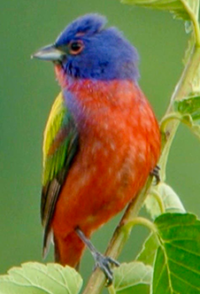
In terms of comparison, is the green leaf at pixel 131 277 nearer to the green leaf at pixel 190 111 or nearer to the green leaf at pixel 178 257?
the green leaf at pixel 178 257

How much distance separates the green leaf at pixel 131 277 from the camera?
307cm

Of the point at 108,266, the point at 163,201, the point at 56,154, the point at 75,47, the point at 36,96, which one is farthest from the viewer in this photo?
the point at 36,96

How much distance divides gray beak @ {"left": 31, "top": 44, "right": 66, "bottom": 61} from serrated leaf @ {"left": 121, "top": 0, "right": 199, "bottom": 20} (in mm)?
1254

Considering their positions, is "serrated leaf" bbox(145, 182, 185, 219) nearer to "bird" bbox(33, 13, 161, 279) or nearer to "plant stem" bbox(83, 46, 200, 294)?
"plant stem" bbox(83, 46, 200, 294)

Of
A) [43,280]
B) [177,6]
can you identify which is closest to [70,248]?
[43,280]

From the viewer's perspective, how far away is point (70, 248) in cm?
462

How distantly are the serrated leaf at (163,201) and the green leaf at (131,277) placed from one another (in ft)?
0.99

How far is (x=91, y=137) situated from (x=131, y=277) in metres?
1.12

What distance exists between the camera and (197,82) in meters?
3.08

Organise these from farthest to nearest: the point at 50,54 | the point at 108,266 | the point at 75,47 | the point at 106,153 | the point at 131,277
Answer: the point at 75,47
the point at 50,54
the point at 106,153
the point at 108,266
the point at 131,277

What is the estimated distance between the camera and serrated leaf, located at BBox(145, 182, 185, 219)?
3.36 meters

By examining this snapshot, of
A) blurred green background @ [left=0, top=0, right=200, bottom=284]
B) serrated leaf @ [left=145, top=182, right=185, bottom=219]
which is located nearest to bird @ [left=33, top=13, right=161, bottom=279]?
serrated leaf @ [left=145, top=182, right=185, bottom=219]

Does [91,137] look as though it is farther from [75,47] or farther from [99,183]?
[75,47]

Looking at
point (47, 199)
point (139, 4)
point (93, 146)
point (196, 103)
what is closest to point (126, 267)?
point (196, 103)
